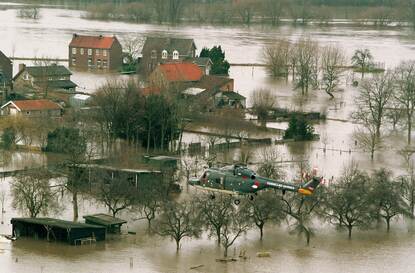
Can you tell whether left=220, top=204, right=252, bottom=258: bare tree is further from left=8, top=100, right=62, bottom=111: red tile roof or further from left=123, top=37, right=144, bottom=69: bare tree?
left=123, top=37, right=144, bottom=69: bare tree

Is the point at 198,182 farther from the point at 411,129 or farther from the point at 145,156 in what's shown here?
the point at 411,129

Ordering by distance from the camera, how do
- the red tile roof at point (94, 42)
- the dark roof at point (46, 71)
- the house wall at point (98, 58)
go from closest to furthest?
the dark roof at point (46, 71)
the house wall at point (98, 58)
the red tile roof at point (94, 42)

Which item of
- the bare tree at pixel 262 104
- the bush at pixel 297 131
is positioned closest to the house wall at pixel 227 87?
the bare tree at pixel 262 104

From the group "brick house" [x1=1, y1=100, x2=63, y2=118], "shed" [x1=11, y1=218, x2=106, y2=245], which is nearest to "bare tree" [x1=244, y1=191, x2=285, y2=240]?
"shed" [x1=11, y1=218, x2=106, y2=245]

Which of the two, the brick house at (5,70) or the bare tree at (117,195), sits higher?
the brick house at (5,70)

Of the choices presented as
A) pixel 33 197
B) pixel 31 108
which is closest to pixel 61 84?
pixel 31 108

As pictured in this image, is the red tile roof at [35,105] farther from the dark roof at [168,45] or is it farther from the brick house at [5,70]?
the dark roof at [168,45]

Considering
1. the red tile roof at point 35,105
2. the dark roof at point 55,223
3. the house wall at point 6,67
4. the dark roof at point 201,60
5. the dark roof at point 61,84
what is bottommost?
the dark roof at point 55,223
